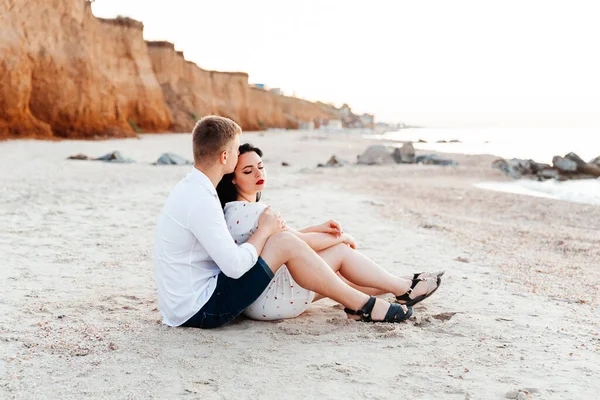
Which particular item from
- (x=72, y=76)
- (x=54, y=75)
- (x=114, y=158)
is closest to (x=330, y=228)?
(x=114, y=158)

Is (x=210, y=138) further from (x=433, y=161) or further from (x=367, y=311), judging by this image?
(x=433, y=161)

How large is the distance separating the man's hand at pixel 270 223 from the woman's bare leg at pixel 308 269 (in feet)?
0.15

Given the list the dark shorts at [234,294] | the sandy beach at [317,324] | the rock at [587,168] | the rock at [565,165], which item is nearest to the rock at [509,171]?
the rock at [565,165]

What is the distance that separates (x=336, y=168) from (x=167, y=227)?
41.0 feet

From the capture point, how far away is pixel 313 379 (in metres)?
2.52

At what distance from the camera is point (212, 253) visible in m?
2.90

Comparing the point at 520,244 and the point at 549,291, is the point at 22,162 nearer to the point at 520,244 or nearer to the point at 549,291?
the point at 520,244

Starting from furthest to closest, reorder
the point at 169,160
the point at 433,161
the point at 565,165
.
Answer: the point at 433,161 < the point at 565,165 < the point at 169,160

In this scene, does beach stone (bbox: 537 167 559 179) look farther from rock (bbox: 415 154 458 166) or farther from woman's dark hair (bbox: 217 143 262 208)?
woman's dark hair (bbox: 217 143 262 208)

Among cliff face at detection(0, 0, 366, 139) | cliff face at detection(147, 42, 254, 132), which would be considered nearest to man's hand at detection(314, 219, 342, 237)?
cliff face at detection(0, 0, 366, 139)

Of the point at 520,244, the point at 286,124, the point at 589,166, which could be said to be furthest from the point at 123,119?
the point at 286,124

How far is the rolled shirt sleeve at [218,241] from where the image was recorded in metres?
2.88

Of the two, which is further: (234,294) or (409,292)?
(409,292)

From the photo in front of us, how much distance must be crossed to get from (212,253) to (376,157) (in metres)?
15.2
